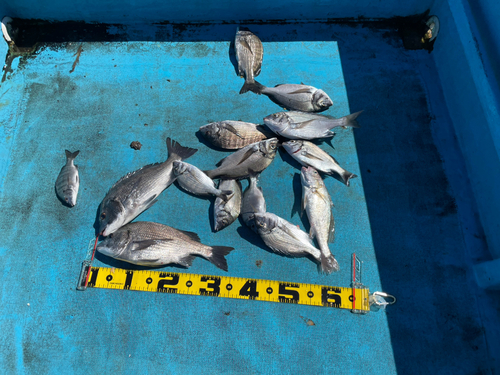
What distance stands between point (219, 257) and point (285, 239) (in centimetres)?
72

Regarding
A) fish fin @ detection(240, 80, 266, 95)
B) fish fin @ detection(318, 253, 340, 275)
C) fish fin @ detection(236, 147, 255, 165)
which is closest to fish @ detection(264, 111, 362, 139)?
fish fin @ detection(236, 147, 255, 165)

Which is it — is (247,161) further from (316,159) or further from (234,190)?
(316,159)

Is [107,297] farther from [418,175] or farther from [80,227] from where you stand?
[418,175]

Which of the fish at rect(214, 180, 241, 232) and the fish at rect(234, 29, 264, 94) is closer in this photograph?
the fish at rect(214, 180, 241, 232)

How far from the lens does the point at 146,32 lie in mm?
4328

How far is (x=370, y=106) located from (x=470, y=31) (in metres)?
1.28

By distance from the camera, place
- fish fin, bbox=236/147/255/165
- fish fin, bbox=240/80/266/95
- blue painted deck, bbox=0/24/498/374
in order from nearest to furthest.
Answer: blue painted deck, bbox=0/24/498/374 < fish fin, bbox=236/147/255/165 < fish fin, bbox=240/80/266/95

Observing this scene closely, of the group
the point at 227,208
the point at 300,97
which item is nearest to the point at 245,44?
the point at 300,97

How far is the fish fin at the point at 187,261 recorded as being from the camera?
2993 mm

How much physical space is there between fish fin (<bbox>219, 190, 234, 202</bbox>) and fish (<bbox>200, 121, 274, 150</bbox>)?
64 cm

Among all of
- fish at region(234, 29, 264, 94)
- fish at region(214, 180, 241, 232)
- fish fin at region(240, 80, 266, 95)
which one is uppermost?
fish at region(234, 29, 264, 94)

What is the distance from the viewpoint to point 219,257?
3.06 m

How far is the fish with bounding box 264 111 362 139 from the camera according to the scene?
11.0 feet

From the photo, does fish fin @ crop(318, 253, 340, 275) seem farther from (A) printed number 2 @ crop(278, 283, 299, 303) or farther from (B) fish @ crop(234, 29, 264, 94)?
(B) fish @ crop(234, 29, 264, 94)
